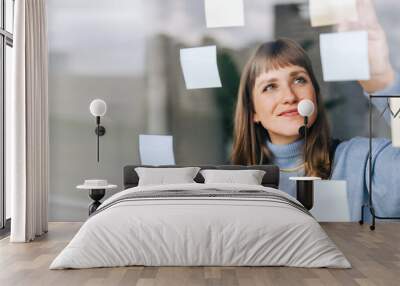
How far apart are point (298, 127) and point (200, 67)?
56.4 inches

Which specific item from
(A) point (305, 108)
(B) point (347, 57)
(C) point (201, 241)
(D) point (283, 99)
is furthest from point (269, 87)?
(C) point (201, 241)

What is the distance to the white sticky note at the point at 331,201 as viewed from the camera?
7.40 meters

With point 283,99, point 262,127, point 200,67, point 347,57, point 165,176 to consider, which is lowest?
point 165,176

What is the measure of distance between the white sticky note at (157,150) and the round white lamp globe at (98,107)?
647 millimetres

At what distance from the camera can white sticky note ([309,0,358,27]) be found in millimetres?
7414

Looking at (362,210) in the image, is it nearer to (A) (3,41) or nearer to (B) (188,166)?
(B) (188,166)

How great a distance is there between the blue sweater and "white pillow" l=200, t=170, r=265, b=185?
587mm

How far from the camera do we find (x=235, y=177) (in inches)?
267

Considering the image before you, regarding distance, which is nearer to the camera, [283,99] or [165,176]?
[165,176]

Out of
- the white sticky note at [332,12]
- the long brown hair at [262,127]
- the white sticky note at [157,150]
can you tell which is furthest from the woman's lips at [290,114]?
the white sticky note at [157,150]

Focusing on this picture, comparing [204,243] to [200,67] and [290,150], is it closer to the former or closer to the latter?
[290,150]

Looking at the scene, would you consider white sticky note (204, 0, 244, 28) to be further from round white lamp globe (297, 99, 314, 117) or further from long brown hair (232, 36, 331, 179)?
round white lamp globe (297, 99, 314, 117)

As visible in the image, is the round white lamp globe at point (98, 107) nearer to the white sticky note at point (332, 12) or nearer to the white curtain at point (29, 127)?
the white curtain at point (29, 127)

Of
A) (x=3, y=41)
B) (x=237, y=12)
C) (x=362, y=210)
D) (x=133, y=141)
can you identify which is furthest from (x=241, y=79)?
(x=3, y=41)
